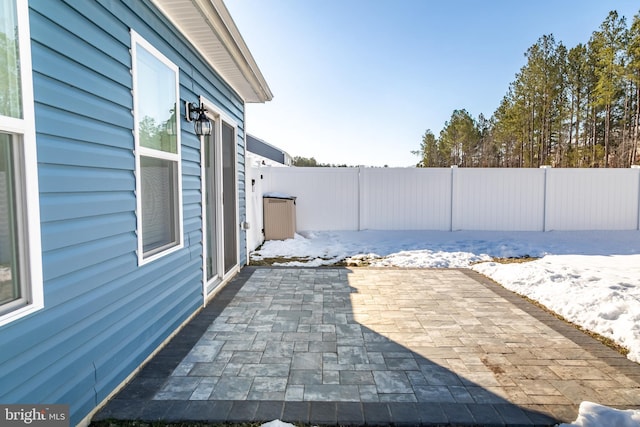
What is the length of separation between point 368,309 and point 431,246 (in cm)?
413

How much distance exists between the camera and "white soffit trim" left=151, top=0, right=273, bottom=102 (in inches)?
109

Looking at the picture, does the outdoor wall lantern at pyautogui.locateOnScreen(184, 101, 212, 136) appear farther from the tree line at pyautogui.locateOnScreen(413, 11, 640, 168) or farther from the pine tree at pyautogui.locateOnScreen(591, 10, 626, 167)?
the pine tree at pyautogui.locateOnScreen(591, 10, 626, 167)

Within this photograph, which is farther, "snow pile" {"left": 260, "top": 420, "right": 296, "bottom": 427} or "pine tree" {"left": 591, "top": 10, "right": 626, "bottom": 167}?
"pine tree" {"left": 591, "top": 10, "right": 626, "bottom": 167}

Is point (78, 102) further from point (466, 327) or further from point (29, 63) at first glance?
point (466, 327)

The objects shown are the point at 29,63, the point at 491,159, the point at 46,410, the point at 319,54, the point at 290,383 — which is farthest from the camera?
the point at 491,159

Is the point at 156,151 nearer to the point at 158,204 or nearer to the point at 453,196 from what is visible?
the point at 158,204

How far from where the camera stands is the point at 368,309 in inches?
144

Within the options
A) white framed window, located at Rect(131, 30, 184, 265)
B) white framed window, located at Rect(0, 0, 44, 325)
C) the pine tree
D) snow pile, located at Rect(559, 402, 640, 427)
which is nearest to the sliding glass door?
white framed window, located at Rect(131, 30, 184, 265)

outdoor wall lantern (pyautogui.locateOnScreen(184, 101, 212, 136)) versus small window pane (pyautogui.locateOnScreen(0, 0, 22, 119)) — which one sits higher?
outdoor wall lantern (pyautogui.locateOnScreen(184, 101, 212, 136))

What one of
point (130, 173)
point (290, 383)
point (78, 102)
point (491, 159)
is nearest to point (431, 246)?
point (290, 383)

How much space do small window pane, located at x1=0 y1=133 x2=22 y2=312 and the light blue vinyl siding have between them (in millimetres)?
115

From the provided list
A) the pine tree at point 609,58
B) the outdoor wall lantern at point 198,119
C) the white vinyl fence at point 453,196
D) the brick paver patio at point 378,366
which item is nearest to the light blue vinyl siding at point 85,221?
the brick paver patio at point 378,366
